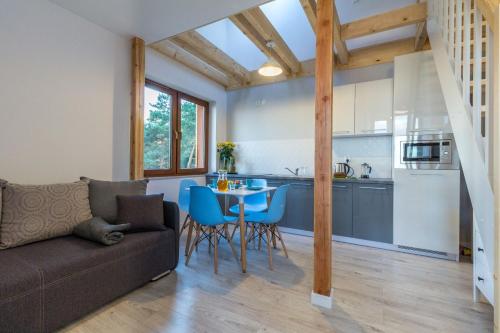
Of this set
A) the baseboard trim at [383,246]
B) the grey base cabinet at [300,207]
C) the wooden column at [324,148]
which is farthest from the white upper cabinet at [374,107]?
the wooden column at [324,148]

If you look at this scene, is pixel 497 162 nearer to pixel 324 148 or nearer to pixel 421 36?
pixel 324 148

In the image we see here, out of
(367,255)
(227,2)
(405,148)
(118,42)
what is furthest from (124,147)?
(405,148)

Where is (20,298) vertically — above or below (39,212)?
below

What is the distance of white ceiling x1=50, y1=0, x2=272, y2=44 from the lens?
7.63 feet

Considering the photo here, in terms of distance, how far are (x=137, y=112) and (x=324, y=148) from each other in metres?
2.34

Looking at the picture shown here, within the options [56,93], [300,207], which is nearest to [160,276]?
[56,93]

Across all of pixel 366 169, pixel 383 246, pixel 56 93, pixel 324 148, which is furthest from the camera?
pixel 366 169

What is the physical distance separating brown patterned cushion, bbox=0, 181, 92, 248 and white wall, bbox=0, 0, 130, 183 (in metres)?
0.40

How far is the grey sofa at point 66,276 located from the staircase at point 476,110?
2416 millimetres

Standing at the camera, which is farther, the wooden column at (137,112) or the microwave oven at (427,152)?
the wooden column at (137,112)

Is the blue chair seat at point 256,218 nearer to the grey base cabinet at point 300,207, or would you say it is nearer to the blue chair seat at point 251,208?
the blue chair seat at point 251,208

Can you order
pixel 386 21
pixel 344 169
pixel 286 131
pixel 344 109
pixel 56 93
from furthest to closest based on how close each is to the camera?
pixel 286 131
pixel 344 169
pixel 344 109
pixel 386 21
pixel 56 93

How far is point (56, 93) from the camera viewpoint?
2346 mm

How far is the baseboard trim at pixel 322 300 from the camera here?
1.80 metres
